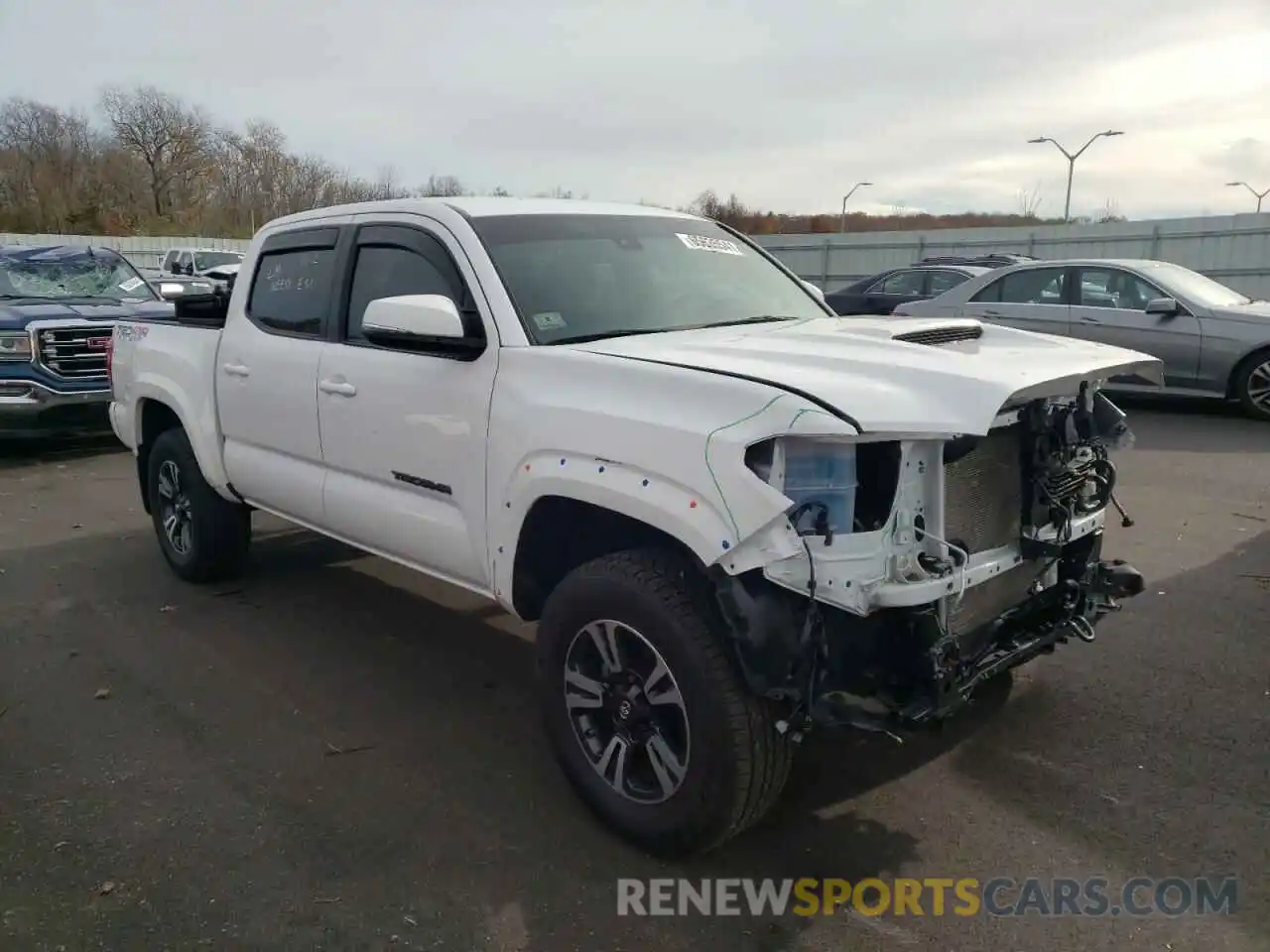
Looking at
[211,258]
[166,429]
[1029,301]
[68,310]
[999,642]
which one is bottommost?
[999,642]

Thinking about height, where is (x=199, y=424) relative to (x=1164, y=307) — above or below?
below

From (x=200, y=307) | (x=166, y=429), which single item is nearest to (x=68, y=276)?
(x=200, y=307)

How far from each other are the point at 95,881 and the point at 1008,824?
2.82 meters

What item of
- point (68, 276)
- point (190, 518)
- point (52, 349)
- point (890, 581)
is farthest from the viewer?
point (68, 276)

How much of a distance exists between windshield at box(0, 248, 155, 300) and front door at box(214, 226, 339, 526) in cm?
657

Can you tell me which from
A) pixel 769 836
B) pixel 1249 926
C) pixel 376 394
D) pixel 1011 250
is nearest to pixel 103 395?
pixel 376 394

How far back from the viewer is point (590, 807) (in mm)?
3340

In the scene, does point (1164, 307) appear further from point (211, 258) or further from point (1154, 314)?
point (211, 258)

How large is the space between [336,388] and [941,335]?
242 cm

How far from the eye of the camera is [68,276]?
10828 millimetres

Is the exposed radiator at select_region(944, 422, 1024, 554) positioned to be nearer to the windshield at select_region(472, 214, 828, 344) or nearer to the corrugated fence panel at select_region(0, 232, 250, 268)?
the windshield at select_region(472, 214, 828, 344)

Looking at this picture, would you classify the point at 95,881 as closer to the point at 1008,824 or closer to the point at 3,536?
the point at 1008,824

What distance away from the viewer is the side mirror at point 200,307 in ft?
18.9

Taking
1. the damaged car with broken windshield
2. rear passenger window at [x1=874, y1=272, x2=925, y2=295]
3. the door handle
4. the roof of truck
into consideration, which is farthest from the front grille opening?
rear passenger window at [x1=874, y1=272, x2=925, y2=295]
